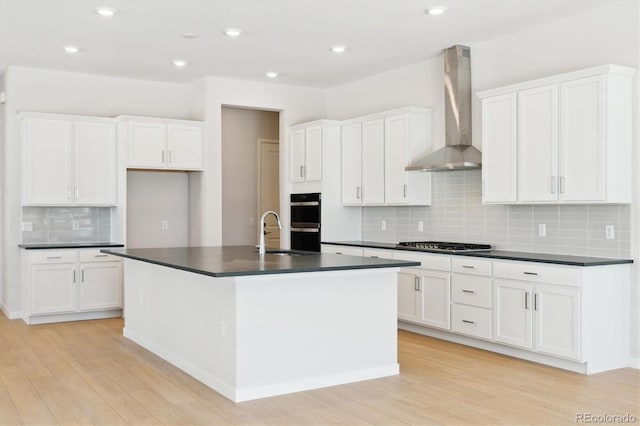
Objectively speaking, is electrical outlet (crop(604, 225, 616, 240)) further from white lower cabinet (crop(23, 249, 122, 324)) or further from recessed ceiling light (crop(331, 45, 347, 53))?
white lower cabinet (crop(23, 249, 122, 324))

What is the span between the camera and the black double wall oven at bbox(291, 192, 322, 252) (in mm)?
7859

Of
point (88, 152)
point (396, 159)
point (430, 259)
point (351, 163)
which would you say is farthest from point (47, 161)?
point (430, 259)

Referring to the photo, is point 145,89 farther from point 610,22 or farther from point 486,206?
point 610,22

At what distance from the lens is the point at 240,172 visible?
9.08 metres

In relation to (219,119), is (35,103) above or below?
above

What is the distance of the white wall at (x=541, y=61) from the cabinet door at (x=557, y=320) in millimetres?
566

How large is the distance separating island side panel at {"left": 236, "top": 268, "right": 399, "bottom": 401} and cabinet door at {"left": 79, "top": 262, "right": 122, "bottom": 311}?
3.69 m

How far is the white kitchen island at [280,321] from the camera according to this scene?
13.8ft

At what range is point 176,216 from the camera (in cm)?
841

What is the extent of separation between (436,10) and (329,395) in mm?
3138

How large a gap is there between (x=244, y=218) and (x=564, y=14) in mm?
5074

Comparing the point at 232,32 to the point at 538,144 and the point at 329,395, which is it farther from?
the point at 329,395

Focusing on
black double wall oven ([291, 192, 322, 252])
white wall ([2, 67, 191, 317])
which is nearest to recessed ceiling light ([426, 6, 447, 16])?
black double wall oven ([291, 192, 322, 252])

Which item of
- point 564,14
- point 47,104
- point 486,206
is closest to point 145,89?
point 47,104
